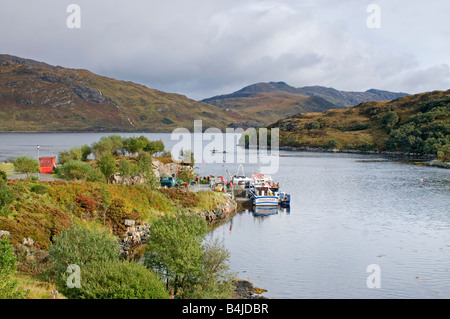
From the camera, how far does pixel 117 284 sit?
19.7 m

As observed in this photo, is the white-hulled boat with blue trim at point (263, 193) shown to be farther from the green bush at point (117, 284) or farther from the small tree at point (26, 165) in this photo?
the green bush at point (117, 284)

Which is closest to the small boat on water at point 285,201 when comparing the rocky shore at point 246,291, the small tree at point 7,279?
the rocky shore at point 246,291

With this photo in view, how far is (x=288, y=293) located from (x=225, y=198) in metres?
32.8

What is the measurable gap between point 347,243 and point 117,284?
99.2 feet

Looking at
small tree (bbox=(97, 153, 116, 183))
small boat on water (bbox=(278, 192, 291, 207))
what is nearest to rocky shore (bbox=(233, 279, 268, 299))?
small tree (bbox=(97, 153, 116, 183))

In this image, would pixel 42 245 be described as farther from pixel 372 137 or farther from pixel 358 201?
pixel 372 137

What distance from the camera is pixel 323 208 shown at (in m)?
62.3

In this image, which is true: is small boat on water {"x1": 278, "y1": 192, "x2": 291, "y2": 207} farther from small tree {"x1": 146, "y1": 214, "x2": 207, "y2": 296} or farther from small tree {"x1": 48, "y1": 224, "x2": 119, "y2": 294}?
small tree {"x1": 48, "y1": 224, "x2": 119, "y2": 294}

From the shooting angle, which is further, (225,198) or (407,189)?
(407,189)

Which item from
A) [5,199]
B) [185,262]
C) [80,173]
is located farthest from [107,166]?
[185,262]

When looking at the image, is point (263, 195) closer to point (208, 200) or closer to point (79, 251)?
point (208, 200)
